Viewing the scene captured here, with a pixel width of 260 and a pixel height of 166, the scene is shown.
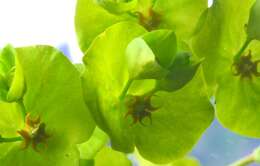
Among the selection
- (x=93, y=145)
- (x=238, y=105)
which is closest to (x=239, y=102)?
(x=238, y=105)

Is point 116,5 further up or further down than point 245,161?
further up

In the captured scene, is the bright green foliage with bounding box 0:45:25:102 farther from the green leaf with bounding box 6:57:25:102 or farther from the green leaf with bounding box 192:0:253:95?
the green leaf with bounding box 192:0:253:95

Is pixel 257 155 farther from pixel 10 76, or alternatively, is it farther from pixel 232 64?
pixel 10 76

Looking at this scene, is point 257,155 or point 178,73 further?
point 257,155

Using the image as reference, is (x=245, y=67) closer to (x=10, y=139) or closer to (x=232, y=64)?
(x=232, y=64)

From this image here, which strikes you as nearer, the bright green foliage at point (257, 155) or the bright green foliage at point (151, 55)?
the bright green foliage at point (151, 55)

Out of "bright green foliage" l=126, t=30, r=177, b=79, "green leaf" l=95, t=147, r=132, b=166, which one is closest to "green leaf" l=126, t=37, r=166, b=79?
"bright green foliage" l=126, t=30, r=177, b=79

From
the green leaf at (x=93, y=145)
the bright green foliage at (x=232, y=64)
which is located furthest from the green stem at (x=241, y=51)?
the green leaf at (x=93, y=145)

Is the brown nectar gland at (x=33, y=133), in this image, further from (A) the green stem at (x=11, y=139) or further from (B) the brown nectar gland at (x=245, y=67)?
(B) the brown nectar gland at (x=245, y=67)
